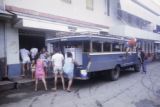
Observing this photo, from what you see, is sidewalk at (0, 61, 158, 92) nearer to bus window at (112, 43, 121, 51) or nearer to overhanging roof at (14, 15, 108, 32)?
overhanging roof at (14, 15, 108, 32)

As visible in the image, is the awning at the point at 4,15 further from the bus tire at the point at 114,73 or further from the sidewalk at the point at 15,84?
the bus tire at the point at 114,73

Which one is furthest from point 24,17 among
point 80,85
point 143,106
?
point 143,106

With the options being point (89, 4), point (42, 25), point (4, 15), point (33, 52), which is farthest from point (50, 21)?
point (89, 4)

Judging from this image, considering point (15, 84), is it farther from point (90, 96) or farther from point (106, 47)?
point (106, 47)

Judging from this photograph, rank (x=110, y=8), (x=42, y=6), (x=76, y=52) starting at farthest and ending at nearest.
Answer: (x=110, y=8) → (x=42, y=6) → (x=76, y=52)

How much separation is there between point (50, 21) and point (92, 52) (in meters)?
4.89

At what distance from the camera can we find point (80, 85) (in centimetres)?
1240

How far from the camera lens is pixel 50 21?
49.8ft

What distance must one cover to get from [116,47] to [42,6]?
16.4ft

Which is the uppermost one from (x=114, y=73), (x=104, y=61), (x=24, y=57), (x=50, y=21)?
(x=50, y=21)

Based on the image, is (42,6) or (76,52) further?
(42,6)

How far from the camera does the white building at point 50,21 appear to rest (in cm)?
1283

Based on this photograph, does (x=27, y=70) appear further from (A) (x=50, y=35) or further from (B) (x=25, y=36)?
(A) (x=50, y=35)

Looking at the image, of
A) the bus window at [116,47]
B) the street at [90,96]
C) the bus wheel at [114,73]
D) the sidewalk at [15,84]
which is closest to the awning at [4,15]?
the sidewalk at [15,84]
